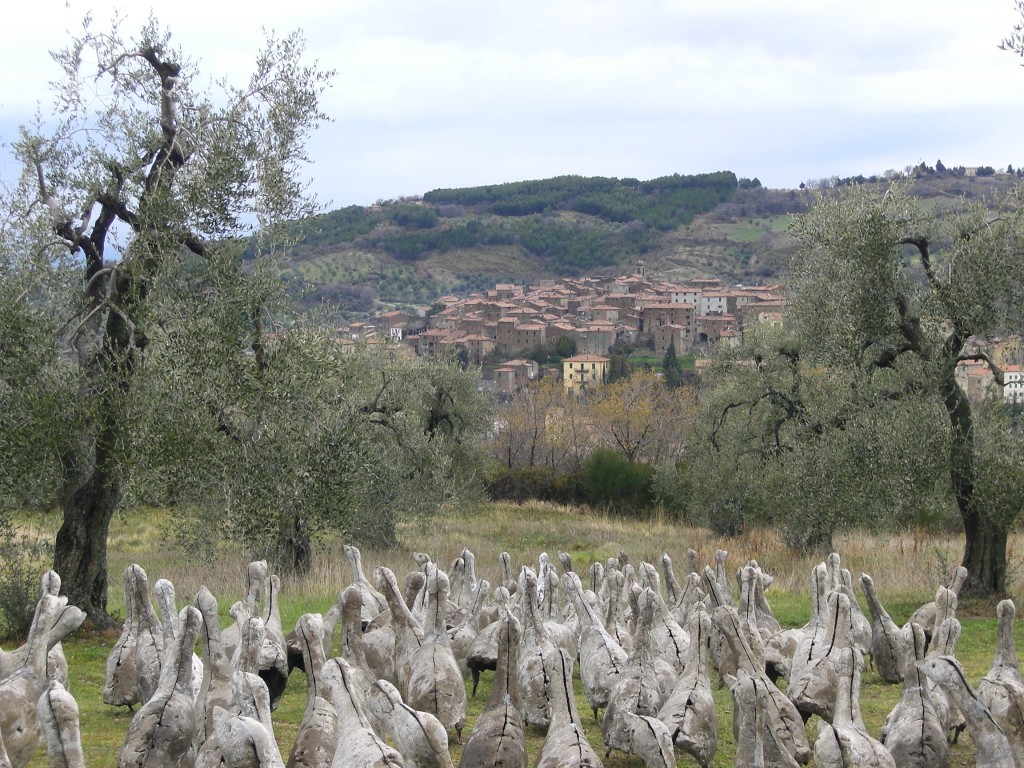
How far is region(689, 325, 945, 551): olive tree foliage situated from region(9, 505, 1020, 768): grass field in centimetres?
92

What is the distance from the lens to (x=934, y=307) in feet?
54.1

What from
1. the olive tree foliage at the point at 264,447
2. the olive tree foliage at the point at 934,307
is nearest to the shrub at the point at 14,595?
the olive tree foliage at the point at 264,447

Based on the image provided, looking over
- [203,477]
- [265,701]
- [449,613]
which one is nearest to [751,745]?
[265,701]

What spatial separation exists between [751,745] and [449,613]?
6.05 metres

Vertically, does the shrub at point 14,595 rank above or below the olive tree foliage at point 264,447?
below

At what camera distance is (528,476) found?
136ft

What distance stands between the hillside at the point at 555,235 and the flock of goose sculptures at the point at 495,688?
11552cm

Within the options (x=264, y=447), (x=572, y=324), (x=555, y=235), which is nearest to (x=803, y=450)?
(x=264, y=447)

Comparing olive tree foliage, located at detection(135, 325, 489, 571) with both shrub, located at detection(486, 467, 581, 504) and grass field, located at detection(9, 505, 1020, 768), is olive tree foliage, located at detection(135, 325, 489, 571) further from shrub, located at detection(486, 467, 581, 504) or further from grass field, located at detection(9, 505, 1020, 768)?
shrub, located at detection(486, 467, 581, 504)

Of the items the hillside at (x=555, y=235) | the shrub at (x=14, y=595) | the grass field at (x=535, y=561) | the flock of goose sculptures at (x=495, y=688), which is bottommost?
the grass field at (x=535, y=561)

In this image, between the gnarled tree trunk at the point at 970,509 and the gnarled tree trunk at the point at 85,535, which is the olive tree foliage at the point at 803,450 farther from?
the gnarled tree trunk at the point at 85,535

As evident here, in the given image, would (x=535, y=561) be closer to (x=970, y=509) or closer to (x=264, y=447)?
(x=970, y=509)

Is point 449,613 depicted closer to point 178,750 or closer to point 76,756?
point 178,750

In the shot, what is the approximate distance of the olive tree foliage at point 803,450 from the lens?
16203 mm
